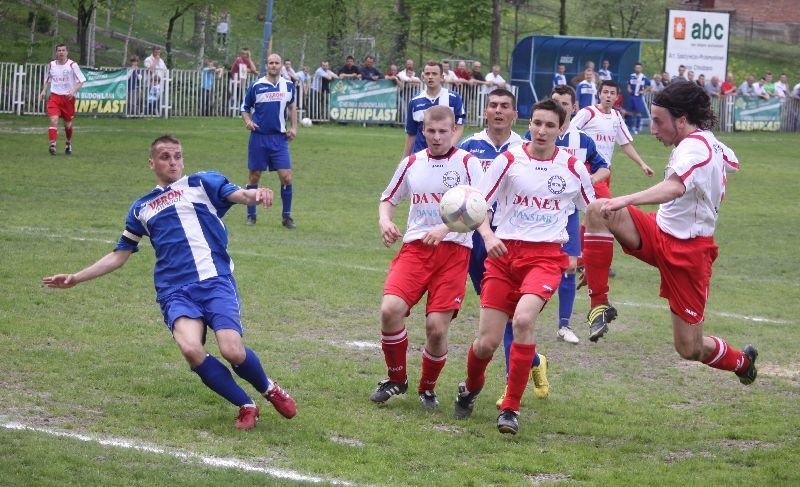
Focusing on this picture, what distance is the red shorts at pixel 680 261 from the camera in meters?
7.47

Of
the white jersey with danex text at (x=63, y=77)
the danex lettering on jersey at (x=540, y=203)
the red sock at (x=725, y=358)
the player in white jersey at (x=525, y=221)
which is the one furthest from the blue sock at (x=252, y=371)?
the white jersey with danex text at (x=63, y=77)

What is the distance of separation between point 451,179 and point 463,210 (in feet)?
2.68

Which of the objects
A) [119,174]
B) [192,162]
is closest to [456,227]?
[119,174]

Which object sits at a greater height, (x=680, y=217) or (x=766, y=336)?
(x=680, y=217)

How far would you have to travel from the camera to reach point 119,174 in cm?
2083

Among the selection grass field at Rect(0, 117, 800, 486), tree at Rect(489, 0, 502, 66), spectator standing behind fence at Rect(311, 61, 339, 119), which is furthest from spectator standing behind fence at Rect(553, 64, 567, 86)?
grass field at Rect(0, 117, 800, 486)

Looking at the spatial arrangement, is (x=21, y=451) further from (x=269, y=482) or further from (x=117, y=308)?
(x=117, y=308)

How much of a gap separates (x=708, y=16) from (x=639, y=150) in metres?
14.7

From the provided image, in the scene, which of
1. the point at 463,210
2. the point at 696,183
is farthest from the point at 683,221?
the point at 463,210

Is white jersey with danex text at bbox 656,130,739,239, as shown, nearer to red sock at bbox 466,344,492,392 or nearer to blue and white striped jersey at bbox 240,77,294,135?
red sock at bbox 466,344,492,392

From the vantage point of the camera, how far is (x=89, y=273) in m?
7.38

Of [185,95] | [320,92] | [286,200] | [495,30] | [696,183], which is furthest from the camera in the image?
[495,30]

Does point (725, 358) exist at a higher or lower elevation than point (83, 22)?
lower

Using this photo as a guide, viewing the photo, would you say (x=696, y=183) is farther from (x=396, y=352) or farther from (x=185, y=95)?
(x=185, y=95)
